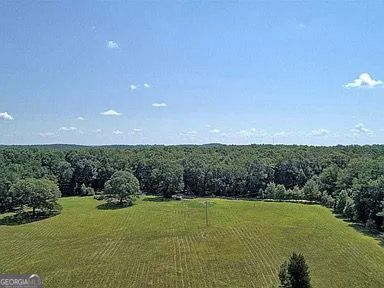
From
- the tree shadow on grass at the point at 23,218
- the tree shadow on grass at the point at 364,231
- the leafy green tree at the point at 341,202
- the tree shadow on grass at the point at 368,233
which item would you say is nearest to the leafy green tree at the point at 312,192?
the leafy green tree at the point at 341,202

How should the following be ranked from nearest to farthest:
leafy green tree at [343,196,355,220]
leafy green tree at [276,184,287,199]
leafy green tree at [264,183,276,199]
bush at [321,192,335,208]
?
leafy green tree at [343,196,355,220], bush at [321,192,335,208], leafy green tree at [276,184,287,199], leafy green tree at [264,183,276,199]

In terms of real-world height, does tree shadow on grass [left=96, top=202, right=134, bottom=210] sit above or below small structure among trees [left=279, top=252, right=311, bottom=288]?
below

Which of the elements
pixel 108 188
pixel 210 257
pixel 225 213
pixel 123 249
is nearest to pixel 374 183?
pixel 225 213

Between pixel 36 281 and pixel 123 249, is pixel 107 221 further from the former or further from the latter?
pixel 36 281

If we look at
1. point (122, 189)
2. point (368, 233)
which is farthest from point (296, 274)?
point (122, 189)

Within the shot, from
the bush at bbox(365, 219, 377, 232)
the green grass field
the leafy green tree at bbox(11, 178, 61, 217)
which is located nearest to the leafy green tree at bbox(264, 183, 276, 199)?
the green grass field

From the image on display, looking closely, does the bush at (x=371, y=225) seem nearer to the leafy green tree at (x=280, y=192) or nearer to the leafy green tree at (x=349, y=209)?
the leafy green tree at (x=349, y=209)

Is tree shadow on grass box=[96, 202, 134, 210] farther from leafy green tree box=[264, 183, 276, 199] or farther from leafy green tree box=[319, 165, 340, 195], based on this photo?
leafy green tree box=[319, 165, 340, 195]
